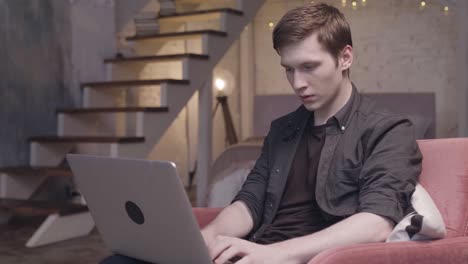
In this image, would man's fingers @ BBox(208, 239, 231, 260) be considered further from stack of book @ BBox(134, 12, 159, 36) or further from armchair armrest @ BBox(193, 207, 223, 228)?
stack of book @ BBox(134, 12, 159, 36)

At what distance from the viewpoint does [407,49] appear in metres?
5.84

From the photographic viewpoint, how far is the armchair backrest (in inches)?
66.4

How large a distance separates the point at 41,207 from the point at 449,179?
303 centimetres

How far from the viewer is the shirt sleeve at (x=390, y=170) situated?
1.51m

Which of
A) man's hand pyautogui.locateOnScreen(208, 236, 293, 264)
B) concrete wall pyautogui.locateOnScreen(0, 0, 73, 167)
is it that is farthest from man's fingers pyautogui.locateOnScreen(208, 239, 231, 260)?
concrete wall pyautogui.locateOnScreen(0, 0, 73, 167)

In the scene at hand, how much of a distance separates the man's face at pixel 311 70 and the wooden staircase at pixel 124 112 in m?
2.72

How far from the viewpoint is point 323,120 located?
177cm

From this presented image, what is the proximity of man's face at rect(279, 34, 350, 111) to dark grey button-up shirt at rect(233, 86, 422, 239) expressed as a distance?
9cm

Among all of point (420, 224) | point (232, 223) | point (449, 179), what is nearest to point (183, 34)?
point (232, 223)

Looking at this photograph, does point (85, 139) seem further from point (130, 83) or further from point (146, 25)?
point (146, 25)

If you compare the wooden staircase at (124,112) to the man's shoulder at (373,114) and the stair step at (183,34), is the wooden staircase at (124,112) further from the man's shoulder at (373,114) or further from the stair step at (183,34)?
the man's shoulder at (373,114)

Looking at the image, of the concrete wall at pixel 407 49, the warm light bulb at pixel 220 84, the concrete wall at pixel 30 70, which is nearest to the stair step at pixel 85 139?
the concrete wall at pixel 30 70

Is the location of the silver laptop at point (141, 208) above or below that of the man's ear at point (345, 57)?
below

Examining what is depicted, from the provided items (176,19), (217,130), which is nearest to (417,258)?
(176,19)
